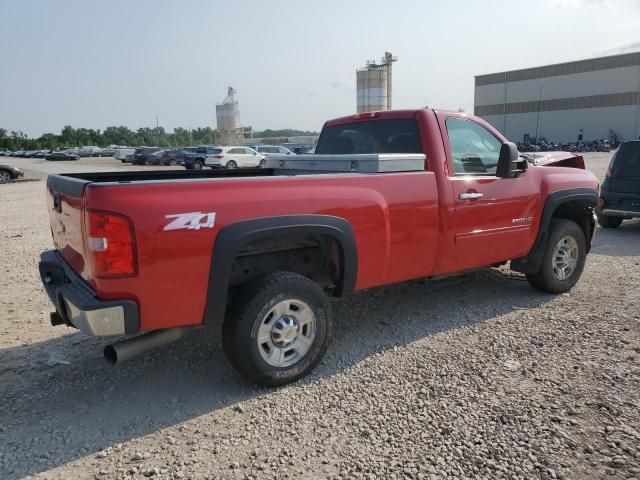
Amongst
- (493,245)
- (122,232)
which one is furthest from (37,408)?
(493,245)

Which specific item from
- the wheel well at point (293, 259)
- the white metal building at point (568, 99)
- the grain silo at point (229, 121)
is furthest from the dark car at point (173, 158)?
the grain silo at point (229, 121)

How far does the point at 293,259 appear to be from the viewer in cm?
404

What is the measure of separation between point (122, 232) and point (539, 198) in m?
4.09

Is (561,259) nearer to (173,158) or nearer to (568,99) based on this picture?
(173,158)

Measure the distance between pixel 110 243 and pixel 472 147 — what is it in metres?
3.38

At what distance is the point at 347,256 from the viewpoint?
150 inches

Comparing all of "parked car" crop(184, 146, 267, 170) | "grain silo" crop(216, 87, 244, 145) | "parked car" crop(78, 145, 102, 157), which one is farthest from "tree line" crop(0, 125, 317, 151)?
"parked car" crop(184, 146, 267, 170)

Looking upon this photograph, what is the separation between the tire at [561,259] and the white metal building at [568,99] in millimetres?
61439

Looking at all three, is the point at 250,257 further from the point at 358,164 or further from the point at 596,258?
the point at 596,258

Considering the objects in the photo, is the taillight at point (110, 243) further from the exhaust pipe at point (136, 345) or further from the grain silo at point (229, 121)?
the grain silo at point (229, 121)

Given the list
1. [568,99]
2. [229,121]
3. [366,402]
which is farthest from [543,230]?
[229,121]

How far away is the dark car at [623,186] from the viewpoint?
9.23 m

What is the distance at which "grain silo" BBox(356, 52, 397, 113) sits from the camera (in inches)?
3157

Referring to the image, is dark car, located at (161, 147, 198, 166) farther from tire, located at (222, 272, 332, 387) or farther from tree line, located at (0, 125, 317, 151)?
tree line, located at (0, 125, 317, 151)
